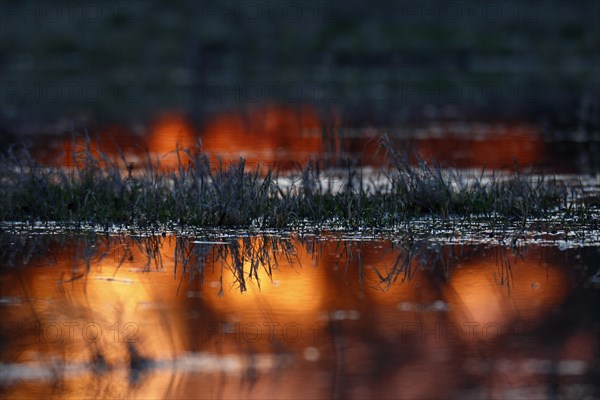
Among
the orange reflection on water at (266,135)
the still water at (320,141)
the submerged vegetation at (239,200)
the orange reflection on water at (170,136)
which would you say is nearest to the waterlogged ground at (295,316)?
the submerged vegetation at (239,200)

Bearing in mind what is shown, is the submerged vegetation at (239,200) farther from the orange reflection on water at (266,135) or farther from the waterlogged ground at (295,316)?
the orange reflection on water at (266,135)

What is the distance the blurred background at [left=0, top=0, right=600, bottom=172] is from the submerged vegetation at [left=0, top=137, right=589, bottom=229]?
564 cm

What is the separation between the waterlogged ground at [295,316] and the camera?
6992mm

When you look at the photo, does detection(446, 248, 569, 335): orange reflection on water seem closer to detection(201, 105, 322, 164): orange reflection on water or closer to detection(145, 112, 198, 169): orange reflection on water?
A: detection(201, 105, 322, 164): orange reflection on water

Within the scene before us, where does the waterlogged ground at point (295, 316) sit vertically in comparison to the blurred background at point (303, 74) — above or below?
below

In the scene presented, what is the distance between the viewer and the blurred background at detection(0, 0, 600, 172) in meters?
23.5

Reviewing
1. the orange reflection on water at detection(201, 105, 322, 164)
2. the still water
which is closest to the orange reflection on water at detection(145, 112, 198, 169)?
the still water

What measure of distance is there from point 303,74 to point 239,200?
80.5 ft

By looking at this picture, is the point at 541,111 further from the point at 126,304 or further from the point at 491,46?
the point at 126,304

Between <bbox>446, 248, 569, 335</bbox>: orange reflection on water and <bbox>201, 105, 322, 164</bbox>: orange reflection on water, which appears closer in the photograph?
<bbox>446, 248, 569, 335</bbox>: orange reflection on water

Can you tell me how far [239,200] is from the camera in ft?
38.5

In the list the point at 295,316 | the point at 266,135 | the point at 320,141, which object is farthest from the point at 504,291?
the point at 266,135

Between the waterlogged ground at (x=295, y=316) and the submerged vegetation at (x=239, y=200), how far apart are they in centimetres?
52

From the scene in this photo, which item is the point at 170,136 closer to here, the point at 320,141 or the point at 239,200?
the point at 320,141
